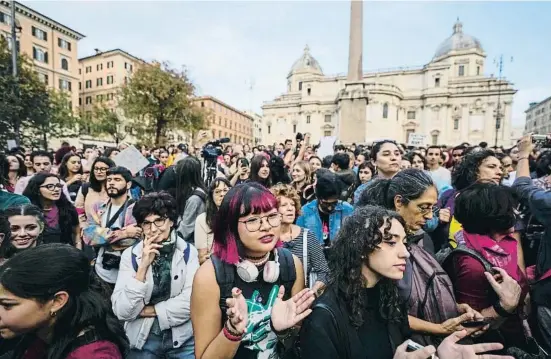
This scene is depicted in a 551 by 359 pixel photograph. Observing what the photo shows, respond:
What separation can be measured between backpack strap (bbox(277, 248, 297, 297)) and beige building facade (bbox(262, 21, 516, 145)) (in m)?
58.6

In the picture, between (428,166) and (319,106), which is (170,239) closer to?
(428,166)

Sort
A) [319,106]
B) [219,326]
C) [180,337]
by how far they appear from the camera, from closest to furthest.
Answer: [219,326], [180,337], [319,106]

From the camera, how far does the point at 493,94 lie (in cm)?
6191

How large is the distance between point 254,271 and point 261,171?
11.5ft

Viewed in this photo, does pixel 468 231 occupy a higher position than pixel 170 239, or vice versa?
pixel 468 231

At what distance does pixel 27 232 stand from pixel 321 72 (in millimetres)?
91854

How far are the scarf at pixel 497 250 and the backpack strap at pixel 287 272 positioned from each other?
1.17 meters

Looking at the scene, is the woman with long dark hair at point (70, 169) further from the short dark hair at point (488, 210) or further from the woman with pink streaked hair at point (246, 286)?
the short dark hair at point (488, 210)

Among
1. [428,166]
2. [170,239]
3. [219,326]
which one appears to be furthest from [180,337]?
[428,166]

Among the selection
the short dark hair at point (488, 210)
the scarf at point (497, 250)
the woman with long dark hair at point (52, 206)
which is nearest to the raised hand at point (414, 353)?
the scarf at point (497, 250)

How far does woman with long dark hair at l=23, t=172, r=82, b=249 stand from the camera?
4145 mm

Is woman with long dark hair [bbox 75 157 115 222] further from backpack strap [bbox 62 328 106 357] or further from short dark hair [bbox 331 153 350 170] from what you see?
short dark hair [bbox 331 153 350 170]

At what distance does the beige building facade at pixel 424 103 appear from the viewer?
204 ft

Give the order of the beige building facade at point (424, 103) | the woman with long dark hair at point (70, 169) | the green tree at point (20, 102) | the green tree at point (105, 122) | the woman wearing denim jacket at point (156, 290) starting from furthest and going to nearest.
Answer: the beige building facade at point (424, 103) → the green tree at point (105, 122) → the green tree at point (20, 102) → the woman with long dark hair at point (70, 169) → the woman wearing denim jacket at point (156, 290)
